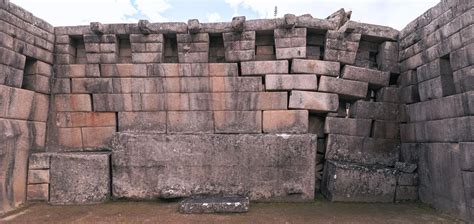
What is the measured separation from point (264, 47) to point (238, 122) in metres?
1.77

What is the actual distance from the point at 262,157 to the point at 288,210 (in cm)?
119

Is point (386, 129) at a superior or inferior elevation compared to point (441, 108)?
inferior

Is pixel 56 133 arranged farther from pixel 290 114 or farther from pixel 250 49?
pixel 290 114

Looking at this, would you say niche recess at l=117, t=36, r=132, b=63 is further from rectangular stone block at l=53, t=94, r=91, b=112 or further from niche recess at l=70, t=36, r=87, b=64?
rectangular stone block at l=53, t=94, r=91, b=112

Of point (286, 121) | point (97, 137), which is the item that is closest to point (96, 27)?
point (97, 137)

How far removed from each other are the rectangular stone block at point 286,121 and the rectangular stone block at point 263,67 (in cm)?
86

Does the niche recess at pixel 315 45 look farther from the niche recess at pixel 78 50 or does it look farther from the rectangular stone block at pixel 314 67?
the niche recess at pixel 78 50

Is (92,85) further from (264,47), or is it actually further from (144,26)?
(264,47)

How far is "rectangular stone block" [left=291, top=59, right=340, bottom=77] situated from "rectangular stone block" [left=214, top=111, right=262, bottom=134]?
4.05 feet

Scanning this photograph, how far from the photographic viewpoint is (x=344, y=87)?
7508 millimetres

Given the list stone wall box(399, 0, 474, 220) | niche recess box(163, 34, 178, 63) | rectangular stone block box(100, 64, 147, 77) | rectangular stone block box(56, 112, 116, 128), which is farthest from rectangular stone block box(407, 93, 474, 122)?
rectangular stone block box(56, 112, 116, 128)

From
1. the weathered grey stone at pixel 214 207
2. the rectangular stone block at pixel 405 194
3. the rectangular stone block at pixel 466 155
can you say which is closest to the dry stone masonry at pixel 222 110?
the rectangular stone block at pixel 405 194

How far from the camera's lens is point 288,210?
6.43 m

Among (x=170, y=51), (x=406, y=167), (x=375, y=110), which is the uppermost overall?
(x=170, y=51)
